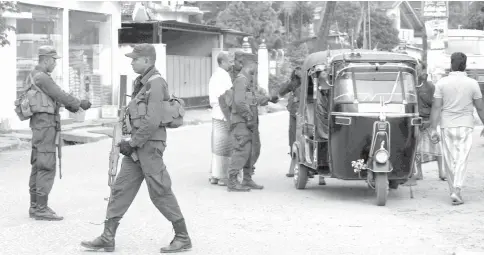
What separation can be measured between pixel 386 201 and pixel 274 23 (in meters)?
38.5

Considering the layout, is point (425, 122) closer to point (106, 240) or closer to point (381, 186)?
point (381, 186)

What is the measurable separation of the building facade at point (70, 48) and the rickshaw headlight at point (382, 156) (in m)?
12.4

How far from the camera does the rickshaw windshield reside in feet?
36.8

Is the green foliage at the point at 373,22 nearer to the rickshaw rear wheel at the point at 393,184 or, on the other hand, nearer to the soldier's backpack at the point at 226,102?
the soldier's backpack at the point at 226,102

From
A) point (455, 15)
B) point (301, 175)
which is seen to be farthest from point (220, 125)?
point (455, 15)

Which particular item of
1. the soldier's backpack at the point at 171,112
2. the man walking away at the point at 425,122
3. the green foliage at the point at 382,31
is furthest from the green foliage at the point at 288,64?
the soldier's backpack at the point at 171,112

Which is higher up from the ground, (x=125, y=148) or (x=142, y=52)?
(x=142, y=52)

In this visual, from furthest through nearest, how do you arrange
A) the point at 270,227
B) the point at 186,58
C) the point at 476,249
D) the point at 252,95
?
the point at 186,58, the point at 252,95, the point at 270,227, the point at 476,249

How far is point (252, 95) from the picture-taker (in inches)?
483

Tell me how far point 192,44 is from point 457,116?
26187 mm

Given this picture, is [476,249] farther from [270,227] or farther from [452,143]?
[452,143]

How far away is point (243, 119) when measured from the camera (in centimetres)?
1217

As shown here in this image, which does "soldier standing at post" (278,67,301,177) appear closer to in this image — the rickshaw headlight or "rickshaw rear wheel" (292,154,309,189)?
"rickshaw rear wheel" (292,154,309,189)

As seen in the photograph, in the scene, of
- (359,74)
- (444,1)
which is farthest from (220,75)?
(444,1)
